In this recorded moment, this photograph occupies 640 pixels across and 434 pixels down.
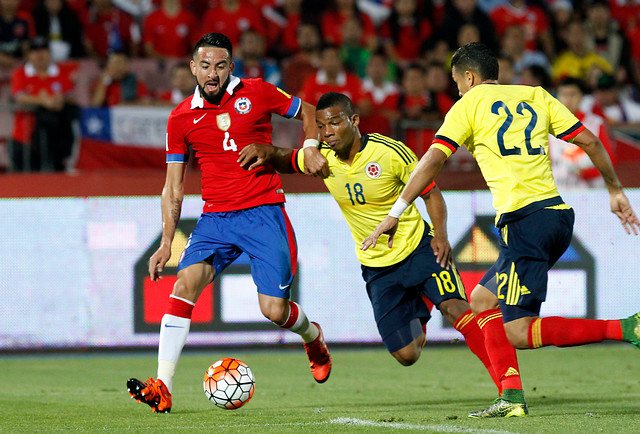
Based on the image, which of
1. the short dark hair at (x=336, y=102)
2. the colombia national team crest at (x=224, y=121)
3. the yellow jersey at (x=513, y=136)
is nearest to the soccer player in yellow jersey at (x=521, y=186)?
the yellow jersey at (x=513, y=136)

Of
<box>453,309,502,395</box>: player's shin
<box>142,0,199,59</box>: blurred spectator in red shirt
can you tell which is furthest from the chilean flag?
<box>453,309,502,395</box>: player's shin

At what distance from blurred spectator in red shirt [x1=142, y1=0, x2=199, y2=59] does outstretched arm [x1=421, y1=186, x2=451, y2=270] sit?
7646 mm

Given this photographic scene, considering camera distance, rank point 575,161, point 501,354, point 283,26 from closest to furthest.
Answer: point 501,354 < point 575,161 < point 283,26

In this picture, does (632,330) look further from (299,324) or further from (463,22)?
(463,22)

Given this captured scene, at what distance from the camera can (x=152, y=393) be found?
5.73m

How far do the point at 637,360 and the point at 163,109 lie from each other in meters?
5.62

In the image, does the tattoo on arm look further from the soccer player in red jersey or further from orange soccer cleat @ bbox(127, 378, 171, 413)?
orange soccer cleat @ bbox(127, 378, 171, 413)

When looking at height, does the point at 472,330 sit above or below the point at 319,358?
above

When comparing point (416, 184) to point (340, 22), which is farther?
point (340, 22)

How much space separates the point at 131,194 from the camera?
9859mm

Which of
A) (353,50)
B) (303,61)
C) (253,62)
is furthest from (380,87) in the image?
(253,62)

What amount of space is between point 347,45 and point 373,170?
22.2 ft

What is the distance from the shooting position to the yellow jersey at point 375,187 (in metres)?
6.20

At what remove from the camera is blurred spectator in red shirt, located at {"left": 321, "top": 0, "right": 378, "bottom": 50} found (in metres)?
13.3
